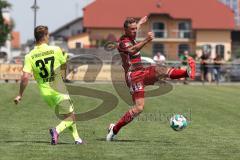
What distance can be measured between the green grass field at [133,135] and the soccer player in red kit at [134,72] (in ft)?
1.42

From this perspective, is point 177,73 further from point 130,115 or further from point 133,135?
point 133,135

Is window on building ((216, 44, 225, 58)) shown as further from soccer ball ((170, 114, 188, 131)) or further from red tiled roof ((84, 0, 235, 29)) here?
soccer ball ((170, 114, 188, 131))

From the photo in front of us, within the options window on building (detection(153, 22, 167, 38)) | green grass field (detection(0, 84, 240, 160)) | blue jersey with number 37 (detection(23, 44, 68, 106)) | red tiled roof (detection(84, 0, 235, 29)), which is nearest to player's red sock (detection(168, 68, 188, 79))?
green grass field (detection(0, 84, 240, 160))

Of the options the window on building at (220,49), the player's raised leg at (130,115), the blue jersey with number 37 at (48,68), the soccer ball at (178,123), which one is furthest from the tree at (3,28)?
the blue jersey with number 37 at (48,68)

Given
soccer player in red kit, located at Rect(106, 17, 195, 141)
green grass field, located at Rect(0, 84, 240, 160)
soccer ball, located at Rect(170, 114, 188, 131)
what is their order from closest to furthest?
green grass field, located at Rect(0, 84, 240, 160) → soccer player in red kit, located at Rect(106, 17, 195, 141) → soccer ball, located at Rect(170, 114, 188, 131)

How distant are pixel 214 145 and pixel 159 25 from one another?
81353mm

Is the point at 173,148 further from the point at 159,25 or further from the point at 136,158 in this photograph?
the point at 159,25

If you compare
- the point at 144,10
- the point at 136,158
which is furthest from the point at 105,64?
the point at 144,10

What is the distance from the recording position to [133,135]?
12500 millimetres

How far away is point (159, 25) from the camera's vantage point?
91.8 meters

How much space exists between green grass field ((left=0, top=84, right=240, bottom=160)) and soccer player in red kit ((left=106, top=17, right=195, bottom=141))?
0.43 metres

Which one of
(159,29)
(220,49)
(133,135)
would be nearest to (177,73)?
(133,135)

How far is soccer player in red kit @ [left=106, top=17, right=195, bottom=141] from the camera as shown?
439 inches

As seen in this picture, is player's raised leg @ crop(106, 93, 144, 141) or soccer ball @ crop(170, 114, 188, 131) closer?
player's raised leg @ crop(106, 93, 144, 141)
